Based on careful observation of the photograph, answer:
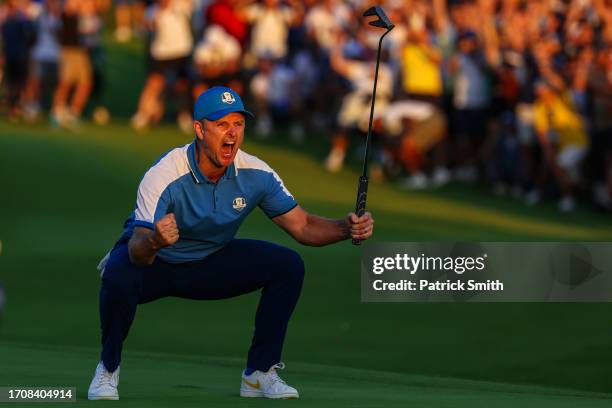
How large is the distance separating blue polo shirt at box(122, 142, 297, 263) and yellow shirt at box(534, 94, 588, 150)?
13.2m

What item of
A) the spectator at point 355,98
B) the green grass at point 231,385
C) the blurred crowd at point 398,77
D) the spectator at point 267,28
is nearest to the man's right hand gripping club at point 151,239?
the green grass at point 231,385

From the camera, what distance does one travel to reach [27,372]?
30.9 ft

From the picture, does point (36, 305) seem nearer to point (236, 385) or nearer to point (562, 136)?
point (236, 385)

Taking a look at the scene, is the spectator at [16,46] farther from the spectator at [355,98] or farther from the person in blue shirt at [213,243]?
the person in blue shirt at [213,243]

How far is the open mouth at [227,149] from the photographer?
8.05 meters

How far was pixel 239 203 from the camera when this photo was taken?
8.30 meters

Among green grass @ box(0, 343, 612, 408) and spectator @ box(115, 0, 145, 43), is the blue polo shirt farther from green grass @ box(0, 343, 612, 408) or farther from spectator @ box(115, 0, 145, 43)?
spectator @ box(115, 0, 145, 43)

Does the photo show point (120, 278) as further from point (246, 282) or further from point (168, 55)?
point (168, 55)

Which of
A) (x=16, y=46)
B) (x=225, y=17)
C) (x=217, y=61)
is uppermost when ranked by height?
(x=225, y=17)

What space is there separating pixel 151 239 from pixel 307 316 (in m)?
6.94

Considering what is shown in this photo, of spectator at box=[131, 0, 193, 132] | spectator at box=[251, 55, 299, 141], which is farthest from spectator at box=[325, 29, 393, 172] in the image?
spectator at box=[131, 0, 193, 132]

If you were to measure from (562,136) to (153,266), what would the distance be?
1372cm

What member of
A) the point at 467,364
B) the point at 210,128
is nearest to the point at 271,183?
the point at 210,128

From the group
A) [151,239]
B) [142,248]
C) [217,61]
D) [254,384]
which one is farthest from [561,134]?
[151,239]
